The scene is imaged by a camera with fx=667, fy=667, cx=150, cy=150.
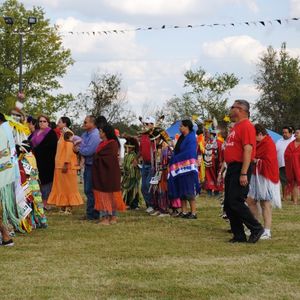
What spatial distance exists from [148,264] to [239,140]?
6.97 ft

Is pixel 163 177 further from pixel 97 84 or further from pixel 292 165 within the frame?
pixel 97 84

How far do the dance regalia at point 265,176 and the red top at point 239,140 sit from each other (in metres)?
0.50

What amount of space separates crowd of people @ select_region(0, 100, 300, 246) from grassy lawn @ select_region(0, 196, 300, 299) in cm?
38

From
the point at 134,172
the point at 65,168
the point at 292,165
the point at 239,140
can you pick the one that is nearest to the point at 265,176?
the point at 239,140

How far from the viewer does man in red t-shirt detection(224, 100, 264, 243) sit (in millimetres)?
7859

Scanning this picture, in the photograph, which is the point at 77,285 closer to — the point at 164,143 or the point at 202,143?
the point at 164,143

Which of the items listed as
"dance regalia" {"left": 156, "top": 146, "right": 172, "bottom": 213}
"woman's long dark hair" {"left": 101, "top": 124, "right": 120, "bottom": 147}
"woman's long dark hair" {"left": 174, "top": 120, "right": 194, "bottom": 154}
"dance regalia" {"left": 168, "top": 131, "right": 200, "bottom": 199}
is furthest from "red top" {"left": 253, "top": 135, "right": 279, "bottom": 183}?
"dance regalia" {"left": 156, "top": 146, "right": 172, "bottom": 213}

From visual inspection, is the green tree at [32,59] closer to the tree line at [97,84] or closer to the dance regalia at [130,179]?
the tree line at [97,84]

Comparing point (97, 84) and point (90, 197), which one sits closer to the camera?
point (90, 197)

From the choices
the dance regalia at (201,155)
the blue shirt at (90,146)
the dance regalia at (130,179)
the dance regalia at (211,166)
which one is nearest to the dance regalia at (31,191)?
the blue shirt at (90,146)

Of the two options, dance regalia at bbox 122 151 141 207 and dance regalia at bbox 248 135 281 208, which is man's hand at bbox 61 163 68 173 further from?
dance regalia at bbox 248 135 281 208

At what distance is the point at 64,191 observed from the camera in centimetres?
1124

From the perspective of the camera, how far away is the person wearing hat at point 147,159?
A: 37.2 ft

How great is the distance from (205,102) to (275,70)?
5.40 m
